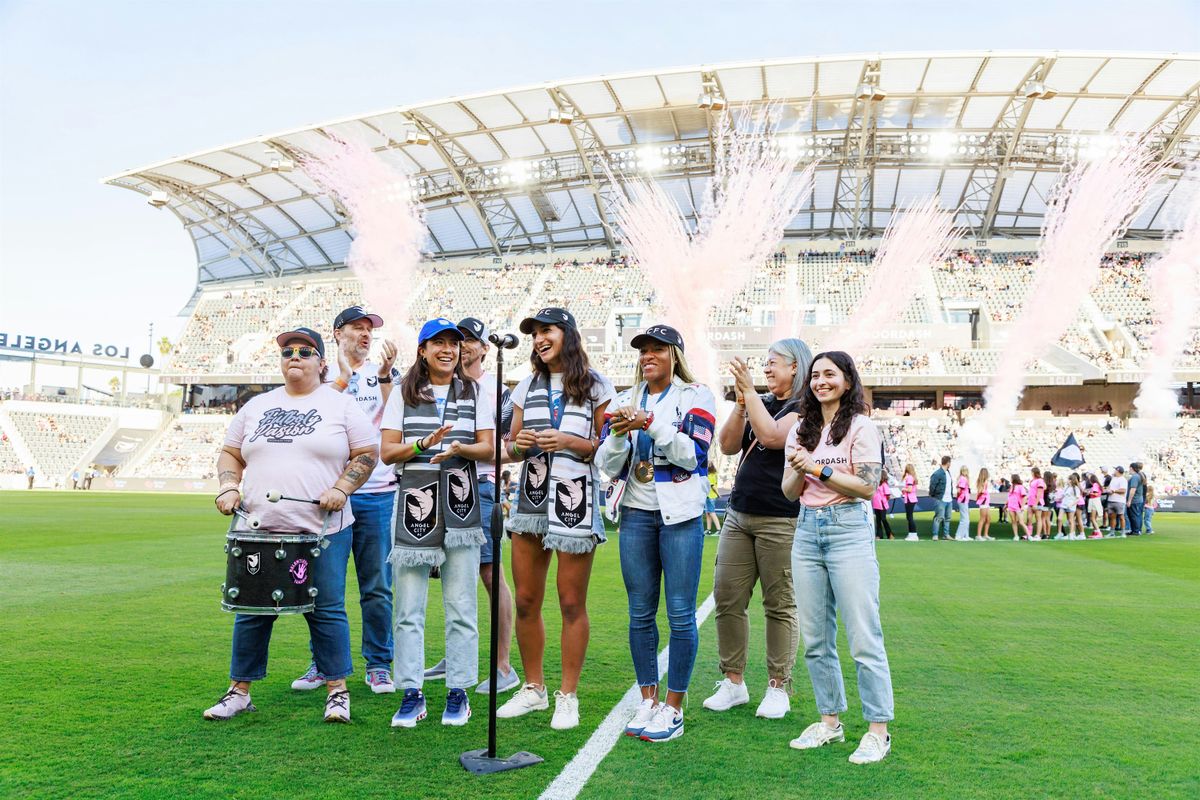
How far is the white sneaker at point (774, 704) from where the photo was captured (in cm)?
433

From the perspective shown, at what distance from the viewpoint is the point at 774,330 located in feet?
127

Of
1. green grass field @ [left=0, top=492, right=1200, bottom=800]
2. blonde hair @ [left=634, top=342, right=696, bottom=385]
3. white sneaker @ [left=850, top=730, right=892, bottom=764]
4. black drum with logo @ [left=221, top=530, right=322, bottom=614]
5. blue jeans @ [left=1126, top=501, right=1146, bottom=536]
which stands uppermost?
blonde hair @ [left=634, top=342, right=696, bottom=385]

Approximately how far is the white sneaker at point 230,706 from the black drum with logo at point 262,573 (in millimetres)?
452

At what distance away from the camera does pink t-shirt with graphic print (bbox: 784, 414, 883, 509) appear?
382 cm

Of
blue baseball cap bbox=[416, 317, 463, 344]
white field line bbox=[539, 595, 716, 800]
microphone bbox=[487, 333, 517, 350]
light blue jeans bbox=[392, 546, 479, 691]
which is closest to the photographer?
white field line bbox=[539, 595, 716, 800]

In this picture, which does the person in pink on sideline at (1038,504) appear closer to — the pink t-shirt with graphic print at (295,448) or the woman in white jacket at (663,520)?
the woman in white jacket at (663,520)

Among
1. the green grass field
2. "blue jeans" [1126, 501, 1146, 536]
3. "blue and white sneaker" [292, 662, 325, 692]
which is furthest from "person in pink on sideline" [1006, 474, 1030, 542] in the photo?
"blue and white sneaker" [292, 662, 325, 692]

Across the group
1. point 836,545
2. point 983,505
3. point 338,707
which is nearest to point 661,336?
point 836,545

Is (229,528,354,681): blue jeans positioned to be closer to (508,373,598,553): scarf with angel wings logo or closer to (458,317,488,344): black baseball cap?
(508,373,598,553): scarf with angel wings logo

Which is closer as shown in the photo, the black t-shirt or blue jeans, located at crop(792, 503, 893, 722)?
blue jeans, located at crop(792, 503, 893, 722)

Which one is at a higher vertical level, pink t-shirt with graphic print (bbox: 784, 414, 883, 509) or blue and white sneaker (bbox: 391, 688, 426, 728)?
pink t-shirt with graphic print (bbox: 784, 414, 883, 509)

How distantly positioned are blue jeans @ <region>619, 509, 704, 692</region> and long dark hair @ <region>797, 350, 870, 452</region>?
0.65 meters

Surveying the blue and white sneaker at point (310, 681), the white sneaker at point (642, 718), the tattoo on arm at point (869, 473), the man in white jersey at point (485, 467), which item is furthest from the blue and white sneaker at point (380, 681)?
the tattoo on arm at point (869, 473)

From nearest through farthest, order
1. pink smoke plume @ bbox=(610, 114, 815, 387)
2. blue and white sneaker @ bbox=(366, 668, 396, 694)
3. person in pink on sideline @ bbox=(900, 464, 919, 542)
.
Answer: blue and white sneaker @ bbox=(366, 668, 396, 694), person in pink on sideline @ bbox=(900, 464, 919, 542), pink smoke plume @ bbox=(610, 114, 815, 387)
